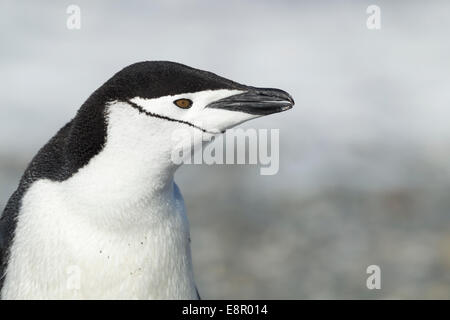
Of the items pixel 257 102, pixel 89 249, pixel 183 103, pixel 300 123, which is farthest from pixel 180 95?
pixel 300 123

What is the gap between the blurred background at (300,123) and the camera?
20.6ft

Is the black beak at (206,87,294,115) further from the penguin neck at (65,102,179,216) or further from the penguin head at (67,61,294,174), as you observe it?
the penguin neck at (65,102,179,216)

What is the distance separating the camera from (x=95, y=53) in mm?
12984

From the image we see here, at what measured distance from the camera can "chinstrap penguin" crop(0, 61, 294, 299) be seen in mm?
2201

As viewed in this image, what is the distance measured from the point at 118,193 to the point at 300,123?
798cm

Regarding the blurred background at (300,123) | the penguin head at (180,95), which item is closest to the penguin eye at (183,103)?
the penguin head at (180,95)

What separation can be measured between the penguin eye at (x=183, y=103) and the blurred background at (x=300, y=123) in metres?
3.69

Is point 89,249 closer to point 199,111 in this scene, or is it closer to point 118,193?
point 118,193

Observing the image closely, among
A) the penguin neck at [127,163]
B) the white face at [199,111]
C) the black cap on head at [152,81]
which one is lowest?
the penguin neck at [127,163]

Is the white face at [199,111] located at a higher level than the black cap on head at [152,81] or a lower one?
lower

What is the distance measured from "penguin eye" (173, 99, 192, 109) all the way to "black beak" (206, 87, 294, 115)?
0.05 m

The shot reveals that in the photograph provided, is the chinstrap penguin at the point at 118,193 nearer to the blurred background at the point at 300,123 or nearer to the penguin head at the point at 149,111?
the penguin head at the point at 149,111

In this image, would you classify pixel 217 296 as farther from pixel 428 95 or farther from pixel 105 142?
pixel 428 95

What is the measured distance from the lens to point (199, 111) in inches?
87.5
